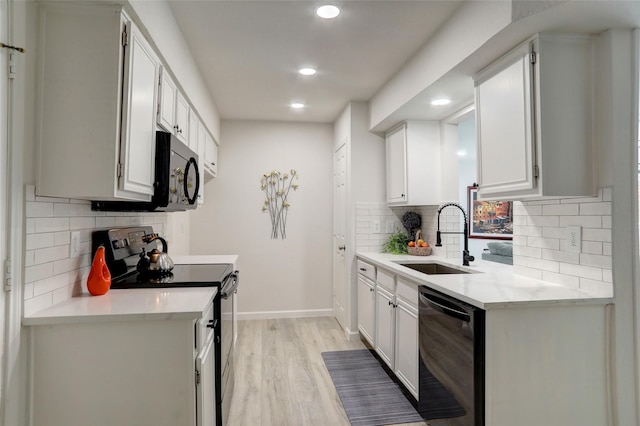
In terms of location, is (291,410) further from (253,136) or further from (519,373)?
(253,136)

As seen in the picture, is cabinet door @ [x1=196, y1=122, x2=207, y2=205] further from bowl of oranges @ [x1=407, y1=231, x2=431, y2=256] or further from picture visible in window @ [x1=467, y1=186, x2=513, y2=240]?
picture visible in window @ [x1=467, y1=186, x2=513, y2=240]

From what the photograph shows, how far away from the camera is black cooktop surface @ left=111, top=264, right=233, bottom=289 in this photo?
1.91 metres

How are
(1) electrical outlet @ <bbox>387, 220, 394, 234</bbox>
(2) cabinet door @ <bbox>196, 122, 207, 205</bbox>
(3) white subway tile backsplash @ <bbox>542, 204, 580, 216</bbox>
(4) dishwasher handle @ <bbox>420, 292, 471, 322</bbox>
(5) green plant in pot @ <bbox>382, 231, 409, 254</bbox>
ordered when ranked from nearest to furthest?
(4) dishwasher handle @ <bbox>420, 292, 471, 322</bbox> < (3) white subway tile backsplash @ <bbox>542, 204, 580, 216</bbox> < (2) cabinet door @ <bbox>196, 122, 207, 205</bbox> < (5) green plant in pot @ <bbox>382, 231, 409, 254</bbox> < (1) electrical outlet @ <bbox>387, 220, 394, 234</bbox>

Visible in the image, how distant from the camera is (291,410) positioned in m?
2.38

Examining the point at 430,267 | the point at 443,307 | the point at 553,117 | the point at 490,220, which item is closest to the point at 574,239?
the point at 553,117

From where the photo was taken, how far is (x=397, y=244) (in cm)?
363

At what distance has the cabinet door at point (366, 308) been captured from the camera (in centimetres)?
323

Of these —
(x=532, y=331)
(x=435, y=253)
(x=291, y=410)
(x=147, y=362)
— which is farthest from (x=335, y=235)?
(x=147, y=362)

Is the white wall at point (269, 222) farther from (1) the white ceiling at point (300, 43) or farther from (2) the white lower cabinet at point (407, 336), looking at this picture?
(2) the white lower cabinet at point (407, 336)

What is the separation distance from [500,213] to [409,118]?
9.43ft

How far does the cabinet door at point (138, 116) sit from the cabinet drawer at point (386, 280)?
1.81 m

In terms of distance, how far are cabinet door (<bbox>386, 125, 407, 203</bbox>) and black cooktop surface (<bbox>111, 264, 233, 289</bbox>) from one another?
1.83 m

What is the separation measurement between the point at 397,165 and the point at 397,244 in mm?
786

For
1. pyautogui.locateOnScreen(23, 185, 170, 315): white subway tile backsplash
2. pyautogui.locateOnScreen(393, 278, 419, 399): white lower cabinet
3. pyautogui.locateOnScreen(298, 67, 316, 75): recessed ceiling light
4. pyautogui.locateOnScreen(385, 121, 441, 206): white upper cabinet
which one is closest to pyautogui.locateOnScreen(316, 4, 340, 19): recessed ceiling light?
pyautogui.locateOnScreen(298, 67, 316, 75): recessed ceiling light
